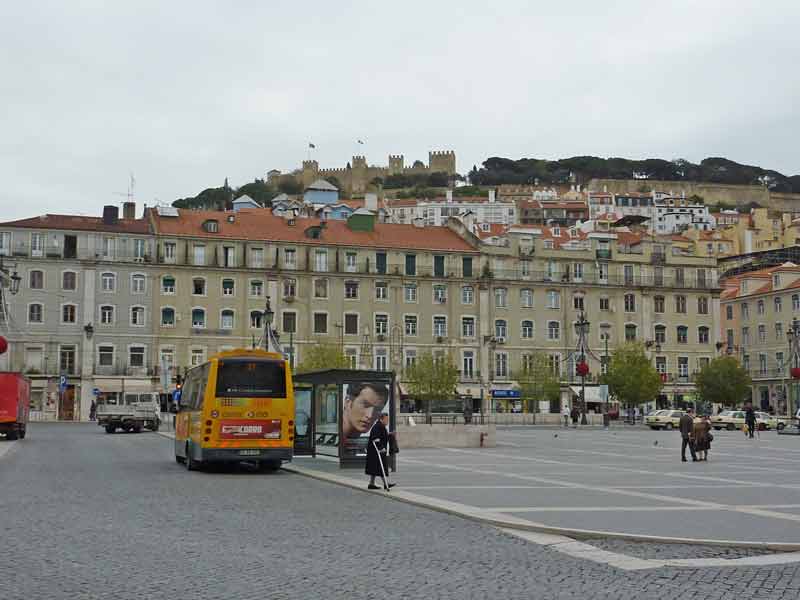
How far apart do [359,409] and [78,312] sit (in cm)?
5132

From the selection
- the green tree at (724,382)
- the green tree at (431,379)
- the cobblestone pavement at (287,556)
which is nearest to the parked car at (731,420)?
the green tree at (724,382)

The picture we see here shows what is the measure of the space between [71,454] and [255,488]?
13606 mm

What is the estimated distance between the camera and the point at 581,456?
32.4 meters

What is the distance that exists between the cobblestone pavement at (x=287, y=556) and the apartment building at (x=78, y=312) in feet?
182

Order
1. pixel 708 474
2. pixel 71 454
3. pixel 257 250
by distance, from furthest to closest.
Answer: pixel 257 250
pixel 71 454
pixel 708 474

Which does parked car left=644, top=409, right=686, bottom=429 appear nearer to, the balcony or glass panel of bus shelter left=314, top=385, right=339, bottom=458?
the balcony

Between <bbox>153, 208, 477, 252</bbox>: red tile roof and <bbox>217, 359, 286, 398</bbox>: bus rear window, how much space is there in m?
52.1

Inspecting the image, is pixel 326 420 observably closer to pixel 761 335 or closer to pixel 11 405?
pixel 11 405

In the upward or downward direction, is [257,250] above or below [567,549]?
above

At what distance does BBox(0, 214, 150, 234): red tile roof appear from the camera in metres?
72.1

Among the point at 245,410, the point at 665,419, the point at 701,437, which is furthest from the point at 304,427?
the point at 665,419

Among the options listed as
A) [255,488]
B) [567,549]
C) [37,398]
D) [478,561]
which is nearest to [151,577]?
[478,561]

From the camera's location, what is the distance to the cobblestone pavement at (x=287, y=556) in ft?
29.9

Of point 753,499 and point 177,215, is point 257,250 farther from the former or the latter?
point 753,499
